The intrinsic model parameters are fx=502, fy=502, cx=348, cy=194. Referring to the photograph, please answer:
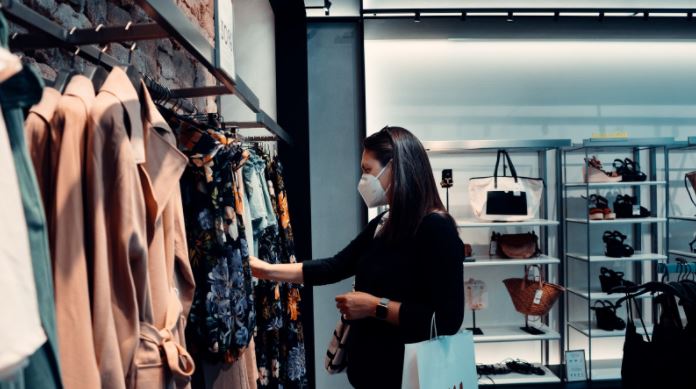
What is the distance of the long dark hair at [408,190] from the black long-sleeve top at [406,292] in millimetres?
43

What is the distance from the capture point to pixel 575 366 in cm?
392

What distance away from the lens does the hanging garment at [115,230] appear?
69cm

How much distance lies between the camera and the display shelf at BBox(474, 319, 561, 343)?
Answer: 3.83 metres

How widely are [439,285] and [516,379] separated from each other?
2.62m

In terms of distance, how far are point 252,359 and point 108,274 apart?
0.86 m

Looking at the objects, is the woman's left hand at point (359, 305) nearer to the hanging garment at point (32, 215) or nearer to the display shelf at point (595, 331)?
the hanging garment at point (32, 215)

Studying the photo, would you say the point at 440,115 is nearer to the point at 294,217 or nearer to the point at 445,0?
the point at 445,0

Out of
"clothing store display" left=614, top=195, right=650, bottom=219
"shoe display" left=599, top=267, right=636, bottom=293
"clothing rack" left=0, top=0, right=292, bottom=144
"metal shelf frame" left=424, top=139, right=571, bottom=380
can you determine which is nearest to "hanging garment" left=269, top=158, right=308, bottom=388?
"clothing rack" left=0, top=0, right=292, bottom=144

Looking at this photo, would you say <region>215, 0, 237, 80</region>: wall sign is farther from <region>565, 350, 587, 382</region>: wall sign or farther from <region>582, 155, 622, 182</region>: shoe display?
<region>565, 350, 587, 382</region>: wall sign

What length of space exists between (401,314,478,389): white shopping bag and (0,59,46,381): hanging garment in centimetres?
133

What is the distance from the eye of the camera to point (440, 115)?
4.46 meters

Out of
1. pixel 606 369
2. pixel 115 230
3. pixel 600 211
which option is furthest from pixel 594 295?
pixel 115 230

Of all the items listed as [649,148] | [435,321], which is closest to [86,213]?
[435,321]

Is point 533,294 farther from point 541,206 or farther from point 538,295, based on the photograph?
point 541,206
